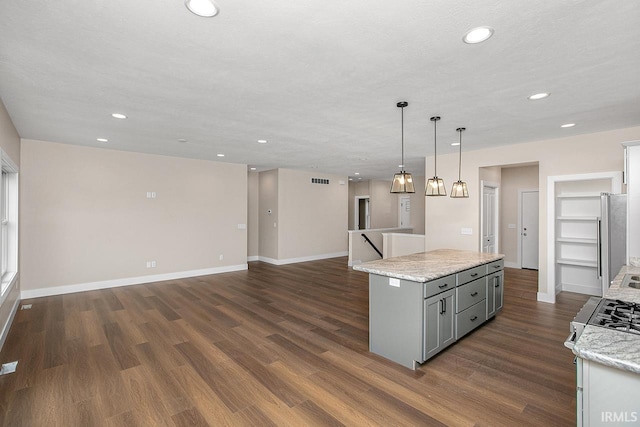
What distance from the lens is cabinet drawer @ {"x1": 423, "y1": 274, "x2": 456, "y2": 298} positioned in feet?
9.33

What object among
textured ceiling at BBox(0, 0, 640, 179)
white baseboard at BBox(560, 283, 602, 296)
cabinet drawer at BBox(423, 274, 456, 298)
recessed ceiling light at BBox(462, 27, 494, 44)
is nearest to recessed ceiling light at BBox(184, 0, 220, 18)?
textured ceiling at BBox(0, 0, 640, 179)

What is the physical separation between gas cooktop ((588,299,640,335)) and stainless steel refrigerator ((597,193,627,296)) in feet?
8.52

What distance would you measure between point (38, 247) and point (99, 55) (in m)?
4.54

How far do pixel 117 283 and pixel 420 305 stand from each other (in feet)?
19.0

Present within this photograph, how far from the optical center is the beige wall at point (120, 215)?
204 inches

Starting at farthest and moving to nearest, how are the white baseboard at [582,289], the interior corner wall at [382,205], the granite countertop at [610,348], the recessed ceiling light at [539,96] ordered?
the interior corner wall at [382,205] → the white baseboard at [582,289] → the recessed ceiling light at [539,96] → the granite countertop at [610,348]

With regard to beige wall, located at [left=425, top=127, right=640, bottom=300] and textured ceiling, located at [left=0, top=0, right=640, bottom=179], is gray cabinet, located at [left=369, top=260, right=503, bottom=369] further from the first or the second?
beige wall, located at [left=425, top=127, right=640, bottom=300]

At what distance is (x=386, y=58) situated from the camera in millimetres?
2336

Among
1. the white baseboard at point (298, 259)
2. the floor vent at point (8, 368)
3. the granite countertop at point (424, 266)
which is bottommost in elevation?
the floor vent at point (8, 368)

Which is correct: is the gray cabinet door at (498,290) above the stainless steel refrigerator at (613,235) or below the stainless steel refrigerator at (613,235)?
below

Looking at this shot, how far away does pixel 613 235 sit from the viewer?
12.9 feet

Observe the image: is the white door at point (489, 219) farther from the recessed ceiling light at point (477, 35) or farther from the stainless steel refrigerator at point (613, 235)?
the recessed ceiling light at point (477, 35)

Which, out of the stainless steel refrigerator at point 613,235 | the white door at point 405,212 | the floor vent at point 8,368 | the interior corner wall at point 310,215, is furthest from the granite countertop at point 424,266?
the white door at point 405,212

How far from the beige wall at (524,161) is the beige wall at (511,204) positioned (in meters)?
2.48
